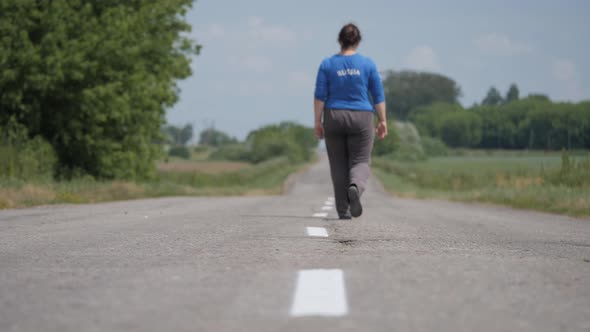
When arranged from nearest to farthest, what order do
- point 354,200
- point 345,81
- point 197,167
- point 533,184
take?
point 354,200 → point 345,81 → point 533,184 → point 197,167

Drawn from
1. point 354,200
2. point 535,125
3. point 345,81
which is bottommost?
point 354,200

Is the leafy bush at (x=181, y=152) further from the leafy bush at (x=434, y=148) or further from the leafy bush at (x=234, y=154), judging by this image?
the leafy bush at (x=434, y=148)

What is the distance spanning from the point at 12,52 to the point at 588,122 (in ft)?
64.4

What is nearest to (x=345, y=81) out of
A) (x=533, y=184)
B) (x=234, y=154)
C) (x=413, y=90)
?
(x=533, y=184)

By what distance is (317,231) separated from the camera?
691 centimetres

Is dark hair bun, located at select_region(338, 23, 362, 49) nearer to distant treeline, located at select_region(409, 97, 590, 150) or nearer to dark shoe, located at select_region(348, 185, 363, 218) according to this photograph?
dark shoe, located at select_region(348, 185, 363, 218)

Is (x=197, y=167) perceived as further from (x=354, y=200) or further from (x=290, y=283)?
(x=290, y=283)

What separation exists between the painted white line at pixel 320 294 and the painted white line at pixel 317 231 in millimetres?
2527

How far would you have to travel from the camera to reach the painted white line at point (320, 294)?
2979 millimetres

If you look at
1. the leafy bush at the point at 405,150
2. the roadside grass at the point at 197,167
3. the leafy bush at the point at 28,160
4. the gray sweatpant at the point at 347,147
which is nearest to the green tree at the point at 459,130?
the leafy bush at the point at 405,150

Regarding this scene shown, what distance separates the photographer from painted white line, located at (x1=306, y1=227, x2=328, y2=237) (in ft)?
21.5

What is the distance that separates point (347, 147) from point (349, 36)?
1325 millimetres

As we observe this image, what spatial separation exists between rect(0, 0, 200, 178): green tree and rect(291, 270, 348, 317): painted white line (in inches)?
856

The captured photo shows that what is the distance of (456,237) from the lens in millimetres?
6809
